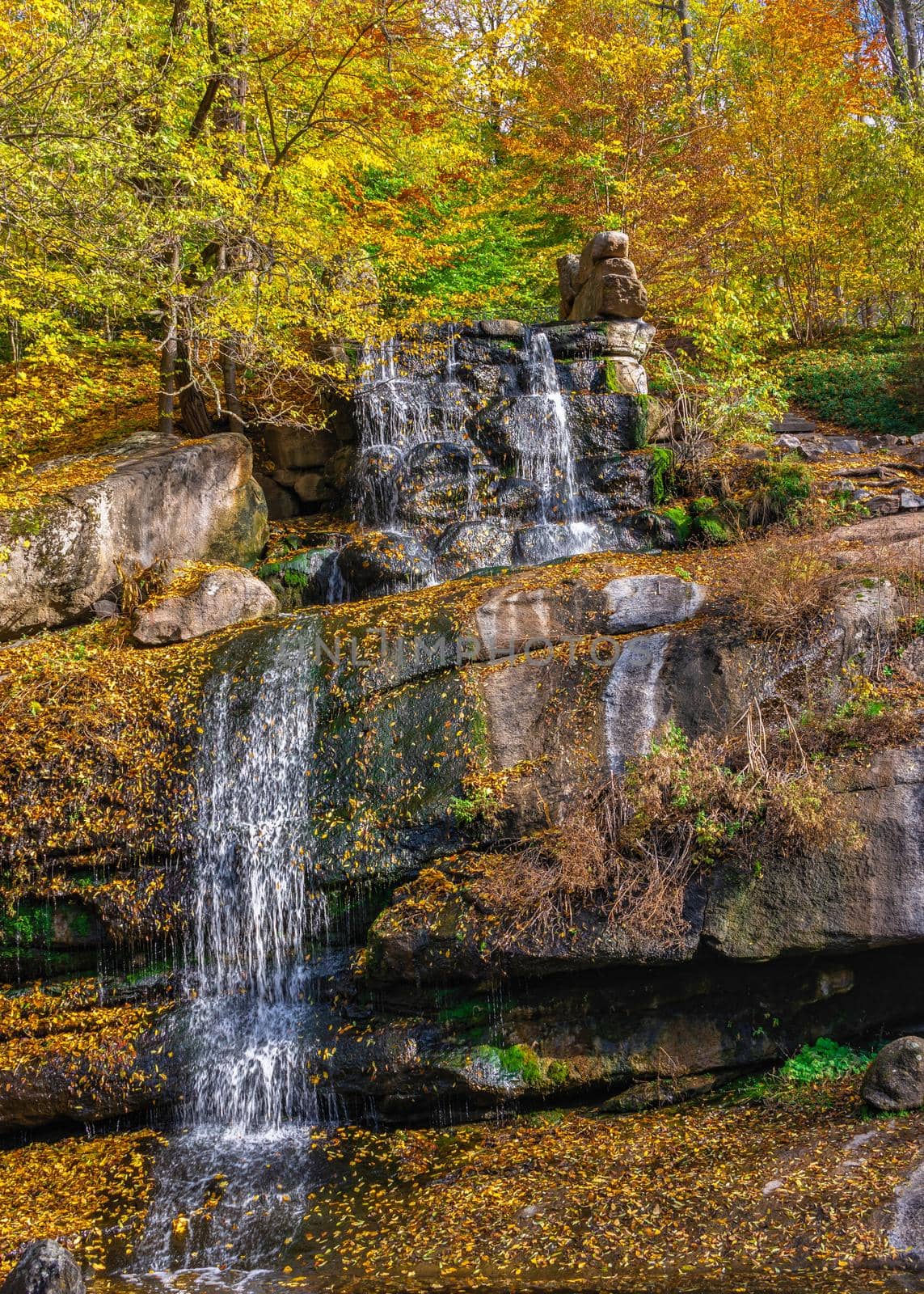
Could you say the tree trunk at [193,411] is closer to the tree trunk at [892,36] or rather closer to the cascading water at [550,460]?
the cascading water at [550,460]

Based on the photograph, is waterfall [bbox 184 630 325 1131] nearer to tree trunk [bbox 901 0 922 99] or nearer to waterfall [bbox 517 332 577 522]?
waterfall [bbox 517 332 577 522]

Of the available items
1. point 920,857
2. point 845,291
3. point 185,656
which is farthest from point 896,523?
point 845,291

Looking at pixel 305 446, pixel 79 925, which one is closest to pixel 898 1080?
pixel 79 925

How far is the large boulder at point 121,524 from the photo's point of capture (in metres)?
9.61

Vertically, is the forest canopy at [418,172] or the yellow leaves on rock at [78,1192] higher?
the forest canopy at [418,172]

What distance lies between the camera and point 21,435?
9.70 metres

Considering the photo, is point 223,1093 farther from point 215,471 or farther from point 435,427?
point 435,427

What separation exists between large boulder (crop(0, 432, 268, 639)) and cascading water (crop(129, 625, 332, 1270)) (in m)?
2.82

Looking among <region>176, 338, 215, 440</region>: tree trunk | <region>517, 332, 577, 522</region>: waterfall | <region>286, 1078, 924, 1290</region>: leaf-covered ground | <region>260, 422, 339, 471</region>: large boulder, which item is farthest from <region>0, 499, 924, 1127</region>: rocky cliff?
<region>260, 422, 339, 471</region>: large boulder

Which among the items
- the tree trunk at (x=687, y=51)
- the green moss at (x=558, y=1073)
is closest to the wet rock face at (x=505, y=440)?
the green moss at (x=558, y=1073)

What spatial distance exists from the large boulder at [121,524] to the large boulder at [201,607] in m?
0.95

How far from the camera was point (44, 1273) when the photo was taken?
4152mm

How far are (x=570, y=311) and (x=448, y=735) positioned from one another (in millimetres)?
10209

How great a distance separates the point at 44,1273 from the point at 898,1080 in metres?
4.53
